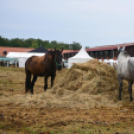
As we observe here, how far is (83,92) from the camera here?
6344mm

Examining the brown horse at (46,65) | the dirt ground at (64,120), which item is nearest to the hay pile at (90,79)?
the brown horse at (46,65)

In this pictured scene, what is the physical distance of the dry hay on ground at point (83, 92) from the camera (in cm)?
557

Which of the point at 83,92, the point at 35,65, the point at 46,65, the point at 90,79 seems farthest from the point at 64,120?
the point at 35,65

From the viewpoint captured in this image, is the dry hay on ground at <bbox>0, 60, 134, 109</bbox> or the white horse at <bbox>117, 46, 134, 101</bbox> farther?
the white horse at <bbox>117, 46, 134, 101</bbox>

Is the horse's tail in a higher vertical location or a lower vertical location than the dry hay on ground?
higher

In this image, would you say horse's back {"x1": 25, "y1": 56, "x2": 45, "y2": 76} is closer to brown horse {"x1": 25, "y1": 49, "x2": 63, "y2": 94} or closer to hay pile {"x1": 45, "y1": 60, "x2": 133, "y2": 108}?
brown horse {"x1": 25, "y1": 49, "x2": 63, "y2": 94}

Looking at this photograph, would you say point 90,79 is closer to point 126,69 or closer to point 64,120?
point 126,69

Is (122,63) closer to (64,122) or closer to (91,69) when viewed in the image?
(91,69)

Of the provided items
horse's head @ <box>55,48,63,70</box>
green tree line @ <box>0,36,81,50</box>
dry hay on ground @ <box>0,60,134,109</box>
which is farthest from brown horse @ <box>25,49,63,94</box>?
green tree line @ <box>0,36,81,50</box>

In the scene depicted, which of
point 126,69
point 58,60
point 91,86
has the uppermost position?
point 58,60

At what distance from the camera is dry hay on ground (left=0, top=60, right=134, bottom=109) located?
557 cm

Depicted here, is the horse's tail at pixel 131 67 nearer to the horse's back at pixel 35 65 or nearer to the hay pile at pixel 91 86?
the hay pile at pixel 91 86

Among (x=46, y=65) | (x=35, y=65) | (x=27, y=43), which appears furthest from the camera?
(x=27, y=43)

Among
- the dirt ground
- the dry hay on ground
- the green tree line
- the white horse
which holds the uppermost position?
the green tree line
